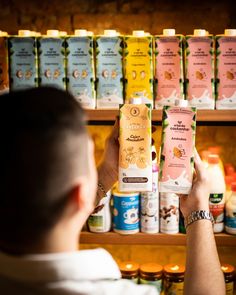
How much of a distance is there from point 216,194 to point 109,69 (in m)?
0.61

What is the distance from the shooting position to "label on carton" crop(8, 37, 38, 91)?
180 cm

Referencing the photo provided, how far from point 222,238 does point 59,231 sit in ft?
3.55

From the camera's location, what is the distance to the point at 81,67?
5.88 feet

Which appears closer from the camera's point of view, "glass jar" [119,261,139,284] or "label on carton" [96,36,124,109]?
"label on carton" [96,36,124,109]

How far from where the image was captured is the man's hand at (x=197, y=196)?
1402 mm

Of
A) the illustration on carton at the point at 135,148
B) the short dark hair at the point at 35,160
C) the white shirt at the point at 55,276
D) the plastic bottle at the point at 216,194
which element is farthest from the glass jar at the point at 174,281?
the short dark hair at the point at 35,160

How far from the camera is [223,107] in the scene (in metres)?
1.76

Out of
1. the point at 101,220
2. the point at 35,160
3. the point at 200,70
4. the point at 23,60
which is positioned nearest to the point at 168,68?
the point at 200,70

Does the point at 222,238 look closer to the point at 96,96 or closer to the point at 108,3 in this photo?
the point at 96,96

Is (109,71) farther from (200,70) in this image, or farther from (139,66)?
(200,70)

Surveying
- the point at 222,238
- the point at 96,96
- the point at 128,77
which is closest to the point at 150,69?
the point at 128,77

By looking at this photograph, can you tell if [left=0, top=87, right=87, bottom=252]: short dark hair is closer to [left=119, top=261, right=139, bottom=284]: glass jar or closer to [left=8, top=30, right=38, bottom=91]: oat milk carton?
[left=8, top=30, right=38, bottom=91]: oat milk carton

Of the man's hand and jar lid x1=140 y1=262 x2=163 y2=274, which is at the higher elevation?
the man's hand

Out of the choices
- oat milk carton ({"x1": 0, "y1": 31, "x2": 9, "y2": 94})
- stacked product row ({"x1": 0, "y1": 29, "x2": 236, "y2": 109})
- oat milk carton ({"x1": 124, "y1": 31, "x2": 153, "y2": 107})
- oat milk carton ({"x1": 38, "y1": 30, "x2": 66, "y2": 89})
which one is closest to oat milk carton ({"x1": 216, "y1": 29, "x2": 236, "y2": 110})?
stacked product row ({"x1": 0, "y1": 29, "x2": 236, "y2": 109})
